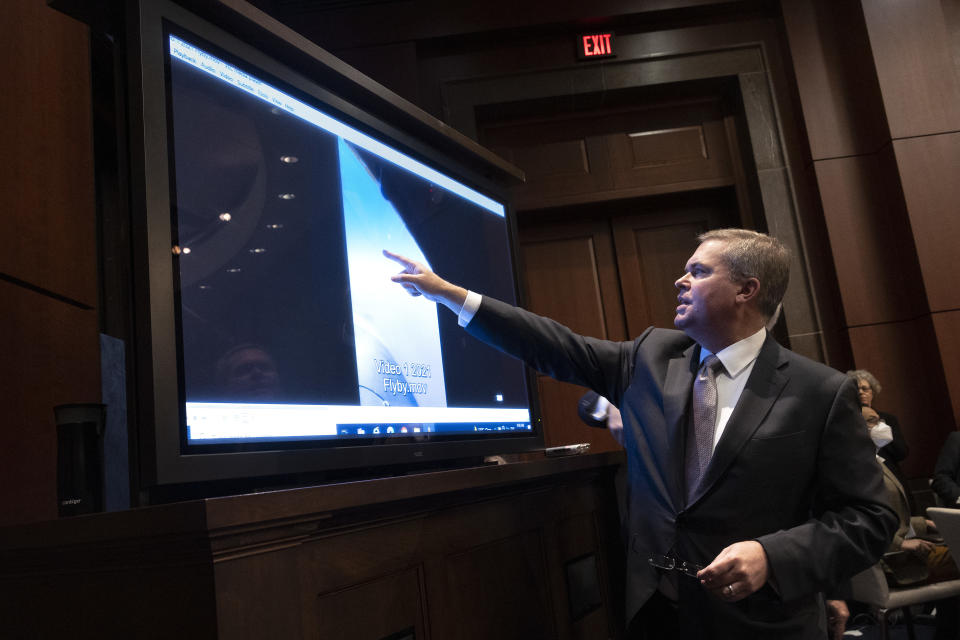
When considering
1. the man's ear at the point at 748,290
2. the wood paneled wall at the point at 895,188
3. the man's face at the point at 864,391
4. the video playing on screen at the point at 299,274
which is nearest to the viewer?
the video playing on screen at the point at 299,274

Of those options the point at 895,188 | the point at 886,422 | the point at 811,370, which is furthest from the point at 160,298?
the point at 895,188

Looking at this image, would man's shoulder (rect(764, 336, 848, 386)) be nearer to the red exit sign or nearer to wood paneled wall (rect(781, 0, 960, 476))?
wood paneled wall (rect(781, 0, 960, 476))

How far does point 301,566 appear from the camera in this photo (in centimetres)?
122

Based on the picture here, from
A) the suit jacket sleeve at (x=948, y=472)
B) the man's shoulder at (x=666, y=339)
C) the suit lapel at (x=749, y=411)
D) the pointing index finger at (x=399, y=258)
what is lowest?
the suit jacket sleeve at (x=948, y=472)

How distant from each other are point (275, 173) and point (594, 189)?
371 centimetres

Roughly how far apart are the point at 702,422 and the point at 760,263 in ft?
1.70

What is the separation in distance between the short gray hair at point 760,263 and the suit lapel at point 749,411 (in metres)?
0.23

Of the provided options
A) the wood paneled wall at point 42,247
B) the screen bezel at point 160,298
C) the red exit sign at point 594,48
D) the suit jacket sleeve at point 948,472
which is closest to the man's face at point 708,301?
the screen bezel at point 160,298

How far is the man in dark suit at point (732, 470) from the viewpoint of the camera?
5.87 feet

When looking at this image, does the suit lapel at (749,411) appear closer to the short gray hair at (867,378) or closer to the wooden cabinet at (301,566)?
the wooden cabinet at (301,566)

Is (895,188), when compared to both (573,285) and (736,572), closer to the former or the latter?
(573,285)

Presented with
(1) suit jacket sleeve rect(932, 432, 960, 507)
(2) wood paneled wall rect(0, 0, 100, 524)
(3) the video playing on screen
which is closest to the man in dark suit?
(3) the video playing on screen

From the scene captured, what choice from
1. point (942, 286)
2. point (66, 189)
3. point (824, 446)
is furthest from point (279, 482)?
point (942, 286)

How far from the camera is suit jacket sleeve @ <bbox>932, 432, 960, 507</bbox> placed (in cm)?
432
